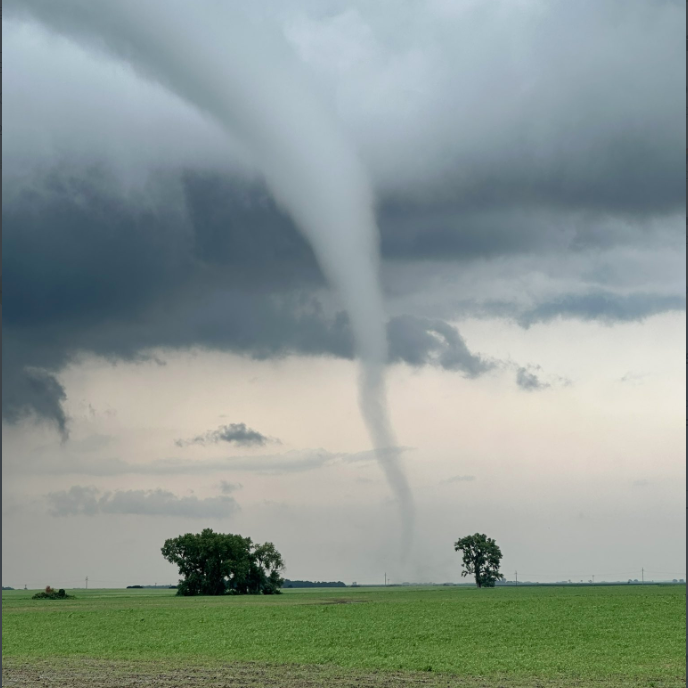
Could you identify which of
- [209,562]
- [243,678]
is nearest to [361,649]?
[243,678]

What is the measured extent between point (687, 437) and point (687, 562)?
3.37 m

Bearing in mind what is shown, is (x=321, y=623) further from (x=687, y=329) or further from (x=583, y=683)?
(x=687, y=329)

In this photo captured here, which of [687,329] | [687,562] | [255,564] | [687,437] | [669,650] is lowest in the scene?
[255,564]

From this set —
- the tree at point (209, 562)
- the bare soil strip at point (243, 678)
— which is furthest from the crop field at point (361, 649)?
the tree at point (209, 562)

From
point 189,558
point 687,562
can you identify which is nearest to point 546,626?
point 687,562

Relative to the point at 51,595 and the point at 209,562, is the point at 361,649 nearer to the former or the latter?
the point at 209,562

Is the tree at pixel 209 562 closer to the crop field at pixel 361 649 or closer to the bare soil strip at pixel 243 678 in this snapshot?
the crop field at pixel 361 649

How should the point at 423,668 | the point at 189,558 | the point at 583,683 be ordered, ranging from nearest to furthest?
the point at 583,683 → the point at 423,668 → the point at 189,558

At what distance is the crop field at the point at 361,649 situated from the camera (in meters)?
41.5

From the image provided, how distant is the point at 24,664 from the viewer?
5091 cm

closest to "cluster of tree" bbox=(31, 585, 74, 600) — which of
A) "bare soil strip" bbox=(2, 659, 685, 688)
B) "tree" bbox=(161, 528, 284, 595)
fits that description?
"tree" bbox=(161, 528, 284, 595)

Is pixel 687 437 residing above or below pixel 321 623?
above

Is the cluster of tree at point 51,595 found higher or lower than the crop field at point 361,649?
lower

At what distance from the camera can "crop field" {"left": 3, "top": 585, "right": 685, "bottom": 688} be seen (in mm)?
41500
